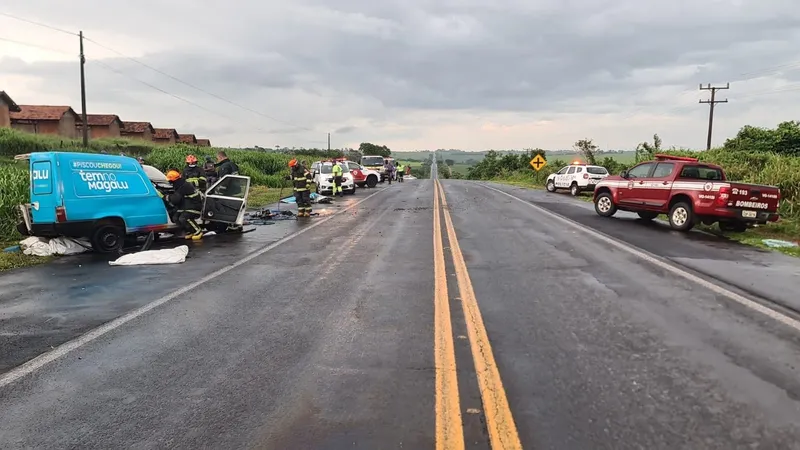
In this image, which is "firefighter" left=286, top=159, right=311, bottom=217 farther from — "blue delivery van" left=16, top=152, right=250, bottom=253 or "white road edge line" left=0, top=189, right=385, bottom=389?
"white road edge line" left=0, top=189, right=385, bottom=389

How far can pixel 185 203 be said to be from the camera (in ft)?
39.6

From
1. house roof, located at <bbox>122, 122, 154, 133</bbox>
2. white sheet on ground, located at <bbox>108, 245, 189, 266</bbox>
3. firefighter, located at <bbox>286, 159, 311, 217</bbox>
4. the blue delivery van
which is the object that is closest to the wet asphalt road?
white sheet on ground, located at <bbox>108, 245, 189, 266</bbox>

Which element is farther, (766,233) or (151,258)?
(766,233)

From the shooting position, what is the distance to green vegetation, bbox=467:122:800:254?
47.3ft

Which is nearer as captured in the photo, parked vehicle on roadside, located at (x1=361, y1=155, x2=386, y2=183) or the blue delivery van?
the blue delivery van

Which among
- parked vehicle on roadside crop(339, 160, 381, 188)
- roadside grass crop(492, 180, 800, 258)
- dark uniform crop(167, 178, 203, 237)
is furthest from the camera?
parked vehicle on roadside crop(339, 160, 381, 188)

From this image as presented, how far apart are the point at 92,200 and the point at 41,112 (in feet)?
194

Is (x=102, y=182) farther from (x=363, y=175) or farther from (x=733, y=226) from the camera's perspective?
(x=363, y=175)

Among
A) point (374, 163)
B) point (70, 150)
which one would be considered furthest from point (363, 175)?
point (70, 150)

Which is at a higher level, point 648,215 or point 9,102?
point 9,102

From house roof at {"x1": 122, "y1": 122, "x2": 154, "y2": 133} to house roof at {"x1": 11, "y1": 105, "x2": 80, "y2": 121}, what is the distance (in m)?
10.2

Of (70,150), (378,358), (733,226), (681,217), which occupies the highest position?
(70,150)

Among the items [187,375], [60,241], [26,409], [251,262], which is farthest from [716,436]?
[60,241]

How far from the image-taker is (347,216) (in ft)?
57.0
